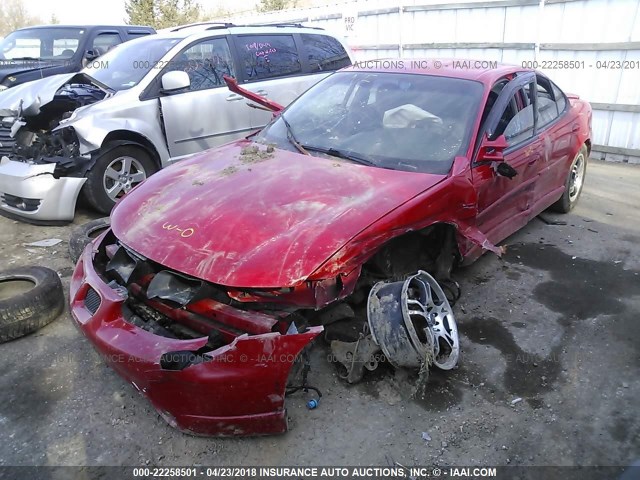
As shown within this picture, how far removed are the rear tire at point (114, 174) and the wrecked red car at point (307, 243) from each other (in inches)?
70.1

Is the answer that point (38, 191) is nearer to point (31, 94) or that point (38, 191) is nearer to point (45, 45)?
point (31, 94)

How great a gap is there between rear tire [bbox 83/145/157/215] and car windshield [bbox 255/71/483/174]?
1.86 m

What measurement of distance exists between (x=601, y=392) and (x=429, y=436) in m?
1.07

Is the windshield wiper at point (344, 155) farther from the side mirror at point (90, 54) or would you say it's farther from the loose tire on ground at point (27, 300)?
the side mirror at point (90, 54)

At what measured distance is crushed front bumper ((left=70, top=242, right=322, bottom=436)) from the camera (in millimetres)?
2125

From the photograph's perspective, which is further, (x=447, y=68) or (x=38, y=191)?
(x=38, y=191)

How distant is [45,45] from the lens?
8.74 m

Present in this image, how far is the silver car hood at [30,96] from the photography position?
5332 millimetres

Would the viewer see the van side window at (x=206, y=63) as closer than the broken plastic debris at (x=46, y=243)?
No

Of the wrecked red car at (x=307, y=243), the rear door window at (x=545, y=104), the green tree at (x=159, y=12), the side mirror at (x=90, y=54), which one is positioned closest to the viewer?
the wrecked red car at (x=307, y=243)

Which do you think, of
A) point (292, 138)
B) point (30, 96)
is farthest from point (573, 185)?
point (30, 96)

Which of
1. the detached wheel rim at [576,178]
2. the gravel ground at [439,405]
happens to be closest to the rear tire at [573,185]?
the detached wheel rim at [576,178]

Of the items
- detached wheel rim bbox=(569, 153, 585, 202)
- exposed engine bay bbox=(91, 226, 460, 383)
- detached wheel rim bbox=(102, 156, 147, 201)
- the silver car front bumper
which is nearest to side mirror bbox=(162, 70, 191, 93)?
detached wheel rim bbox=(102, 156, 147, 201)

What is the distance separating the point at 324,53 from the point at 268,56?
0.90 meters
